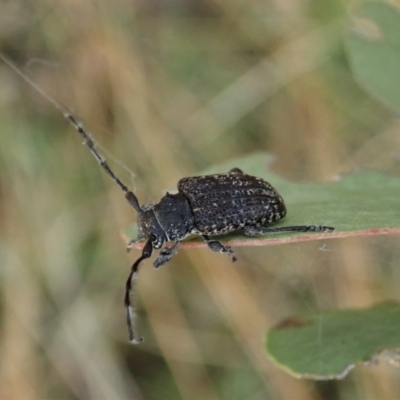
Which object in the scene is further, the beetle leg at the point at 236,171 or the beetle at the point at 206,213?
the beetle leg at the point at 236,171

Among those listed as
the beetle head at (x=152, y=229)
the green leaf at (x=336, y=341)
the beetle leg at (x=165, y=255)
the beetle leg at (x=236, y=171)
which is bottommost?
the green leaf at (x=336, y=341)

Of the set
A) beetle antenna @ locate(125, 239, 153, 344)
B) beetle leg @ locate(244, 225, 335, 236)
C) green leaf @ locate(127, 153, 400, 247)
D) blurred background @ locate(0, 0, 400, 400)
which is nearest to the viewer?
green leaf @ locate(127, 153, 400, 247)

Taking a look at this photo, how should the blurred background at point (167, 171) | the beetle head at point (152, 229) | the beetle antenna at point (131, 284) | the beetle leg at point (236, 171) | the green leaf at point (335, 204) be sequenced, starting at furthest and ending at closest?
the blurred background at point (167, 171) → the beetle leg at point (236, 171) → the beetle head at point (152, 229) → the beetle antenna at point (131, 284) → the green leaf at point (335, 204)

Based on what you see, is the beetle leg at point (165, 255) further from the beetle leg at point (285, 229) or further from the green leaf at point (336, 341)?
the green leaf at point (336, 341)

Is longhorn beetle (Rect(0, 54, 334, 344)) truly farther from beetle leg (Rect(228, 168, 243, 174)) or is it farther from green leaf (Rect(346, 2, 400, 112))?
green leaf (Rect(346, 2, 400, 112))

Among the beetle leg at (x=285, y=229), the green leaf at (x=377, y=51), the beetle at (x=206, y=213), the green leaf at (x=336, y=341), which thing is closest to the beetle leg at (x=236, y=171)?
the beetle at (x=206, y=213)

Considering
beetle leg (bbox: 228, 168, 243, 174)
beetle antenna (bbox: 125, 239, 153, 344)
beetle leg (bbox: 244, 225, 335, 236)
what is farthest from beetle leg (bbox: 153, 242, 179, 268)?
beetle leg (bbox: 228, 168, 243, 174)

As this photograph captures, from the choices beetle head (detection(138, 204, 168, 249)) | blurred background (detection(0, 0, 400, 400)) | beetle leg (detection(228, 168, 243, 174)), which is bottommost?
beetle head (detection(138, 204, 168, 249))

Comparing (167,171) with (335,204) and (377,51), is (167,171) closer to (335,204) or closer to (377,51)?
(377,51)
